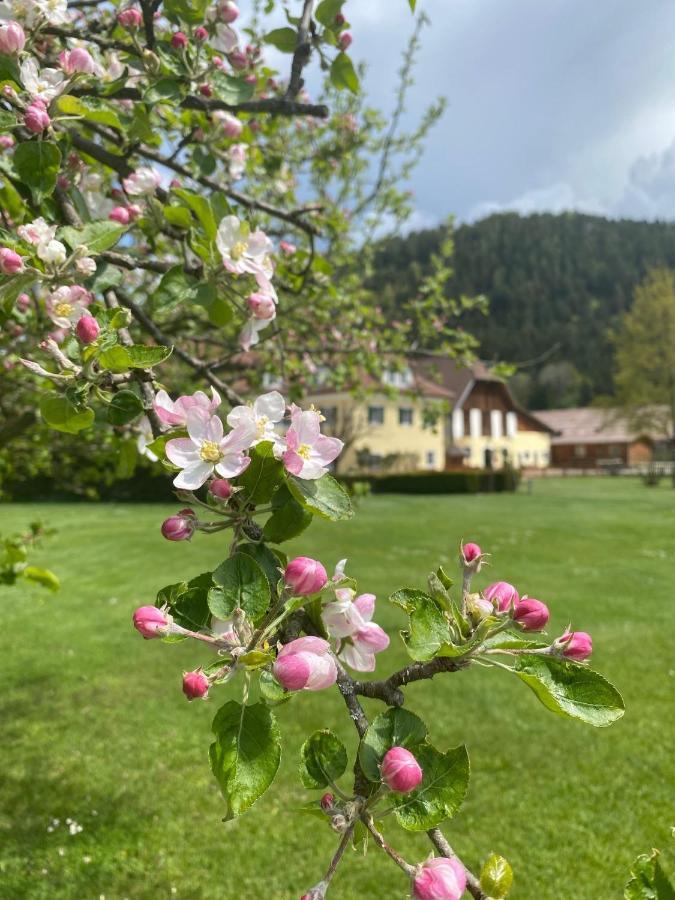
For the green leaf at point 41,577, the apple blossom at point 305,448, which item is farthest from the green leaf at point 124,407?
the green leaf at point 41,577

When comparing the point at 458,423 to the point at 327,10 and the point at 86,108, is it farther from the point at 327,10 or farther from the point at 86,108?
the point at 86,108

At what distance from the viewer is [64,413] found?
1.18 meters

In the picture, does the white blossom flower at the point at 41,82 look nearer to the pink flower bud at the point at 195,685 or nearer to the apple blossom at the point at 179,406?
the apple blossom at the point at 179,406

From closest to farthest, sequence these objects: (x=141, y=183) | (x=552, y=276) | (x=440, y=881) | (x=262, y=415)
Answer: (x=440, y=881) → (x=262, y=415) → (x=141, y=183) → (x=552, y=276)

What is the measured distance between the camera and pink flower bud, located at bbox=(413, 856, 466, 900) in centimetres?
78

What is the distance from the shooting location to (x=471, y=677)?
644 cm

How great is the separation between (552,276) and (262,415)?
11677cm

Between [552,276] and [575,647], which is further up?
[552,276]

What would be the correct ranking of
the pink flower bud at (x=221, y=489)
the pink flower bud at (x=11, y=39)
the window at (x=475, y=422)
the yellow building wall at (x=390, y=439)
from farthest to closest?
1. the window at (x=475, y=422)
2. the yellow building wall at (x=390, y=439)
3. the pink flower bud at (x=11, y=39)
4. the pink flower bud at (x=221, y=489)

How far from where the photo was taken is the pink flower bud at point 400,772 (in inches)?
32.5

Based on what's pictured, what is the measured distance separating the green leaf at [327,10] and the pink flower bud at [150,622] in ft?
6.10

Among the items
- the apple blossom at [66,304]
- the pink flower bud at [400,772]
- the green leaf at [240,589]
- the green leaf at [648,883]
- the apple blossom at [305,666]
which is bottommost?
the green leaf at [648,883]

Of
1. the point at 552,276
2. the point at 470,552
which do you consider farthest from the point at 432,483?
the point at 552,276

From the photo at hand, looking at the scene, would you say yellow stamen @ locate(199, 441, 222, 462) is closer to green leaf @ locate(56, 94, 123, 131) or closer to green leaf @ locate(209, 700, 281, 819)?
green leaf @ locate(209, 700, 281, 819)
